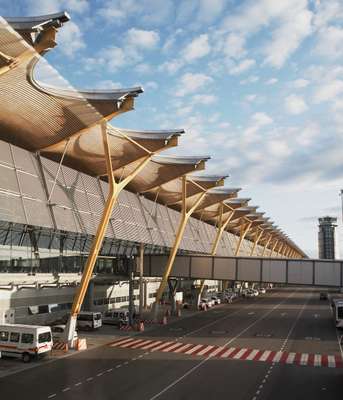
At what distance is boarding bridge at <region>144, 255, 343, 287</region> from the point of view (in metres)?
56.2

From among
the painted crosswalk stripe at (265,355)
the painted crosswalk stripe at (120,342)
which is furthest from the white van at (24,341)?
the painted crosswalk stripe at (265,355)

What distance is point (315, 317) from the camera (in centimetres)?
6488

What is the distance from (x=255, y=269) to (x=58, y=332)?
27.2m

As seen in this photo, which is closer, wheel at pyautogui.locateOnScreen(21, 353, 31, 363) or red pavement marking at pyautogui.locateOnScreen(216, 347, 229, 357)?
wheel at pyautogui.locateOnScreen(21, 353, 31, 363)

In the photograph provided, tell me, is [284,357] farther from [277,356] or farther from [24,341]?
[24,341]

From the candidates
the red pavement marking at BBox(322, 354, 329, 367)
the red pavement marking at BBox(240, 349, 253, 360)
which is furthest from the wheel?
the red pavement marking at BBox(322, 354, 329, 367)

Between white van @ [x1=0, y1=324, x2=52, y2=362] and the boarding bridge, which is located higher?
the boarding bridge

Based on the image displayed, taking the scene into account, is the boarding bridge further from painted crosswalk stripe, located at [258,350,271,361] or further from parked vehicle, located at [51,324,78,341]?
painted crosswalk stripe, located at [258,350,271,361]

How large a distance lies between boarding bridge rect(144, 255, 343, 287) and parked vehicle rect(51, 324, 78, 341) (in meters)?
22.3

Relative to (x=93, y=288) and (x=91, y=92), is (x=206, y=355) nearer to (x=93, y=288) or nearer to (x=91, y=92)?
(x=91, y=92)

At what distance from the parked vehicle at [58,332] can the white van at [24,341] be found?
5.23 m

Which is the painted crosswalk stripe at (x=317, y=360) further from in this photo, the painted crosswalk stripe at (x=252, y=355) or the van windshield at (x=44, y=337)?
the van windshield at (x=44, y=337)

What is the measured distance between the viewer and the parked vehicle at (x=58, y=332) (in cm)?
3766

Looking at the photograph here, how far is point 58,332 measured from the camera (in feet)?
141
